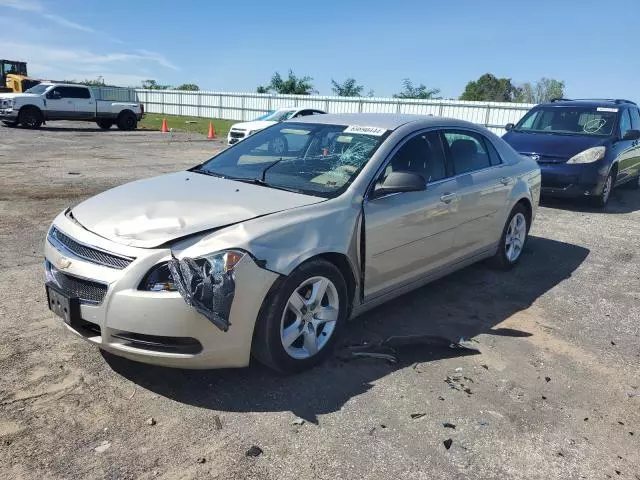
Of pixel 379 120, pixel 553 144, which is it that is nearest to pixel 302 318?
pixel 379 120

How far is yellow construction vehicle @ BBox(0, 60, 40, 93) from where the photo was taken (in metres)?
31.7

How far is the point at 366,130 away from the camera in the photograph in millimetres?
4434

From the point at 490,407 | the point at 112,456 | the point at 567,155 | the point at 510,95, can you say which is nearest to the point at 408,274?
the point at 490,407

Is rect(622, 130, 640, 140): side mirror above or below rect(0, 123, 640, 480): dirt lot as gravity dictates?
above

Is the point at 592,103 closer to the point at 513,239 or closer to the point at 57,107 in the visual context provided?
the point at 513,239

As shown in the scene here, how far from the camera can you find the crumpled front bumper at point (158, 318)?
2957 mm

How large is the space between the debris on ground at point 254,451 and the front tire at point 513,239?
3771mm

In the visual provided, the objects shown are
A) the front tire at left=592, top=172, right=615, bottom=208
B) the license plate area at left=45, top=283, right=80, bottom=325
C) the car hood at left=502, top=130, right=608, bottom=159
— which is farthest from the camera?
the front tire at left=592, top=172, right=615, bottom=208

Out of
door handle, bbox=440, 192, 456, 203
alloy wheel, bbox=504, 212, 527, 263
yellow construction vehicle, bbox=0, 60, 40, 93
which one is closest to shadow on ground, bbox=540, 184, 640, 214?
alloy wheel, bbox=504, 212, 527, 263

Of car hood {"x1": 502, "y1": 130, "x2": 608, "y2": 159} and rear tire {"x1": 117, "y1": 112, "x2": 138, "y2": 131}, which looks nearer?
car hood {"x1": 502, "y1": 130, "x2": 608, "y2": 159}

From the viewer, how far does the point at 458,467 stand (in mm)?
2762

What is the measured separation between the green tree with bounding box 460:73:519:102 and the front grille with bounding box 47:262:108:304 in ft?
205

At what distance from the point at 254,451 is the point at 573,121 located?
9.47 metres

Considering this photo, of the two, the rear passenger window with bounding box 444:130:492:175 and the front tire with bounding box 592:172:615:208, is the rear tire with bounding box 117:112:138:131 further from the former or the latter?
the rear passenger window with bounding box 444:130:492:175
